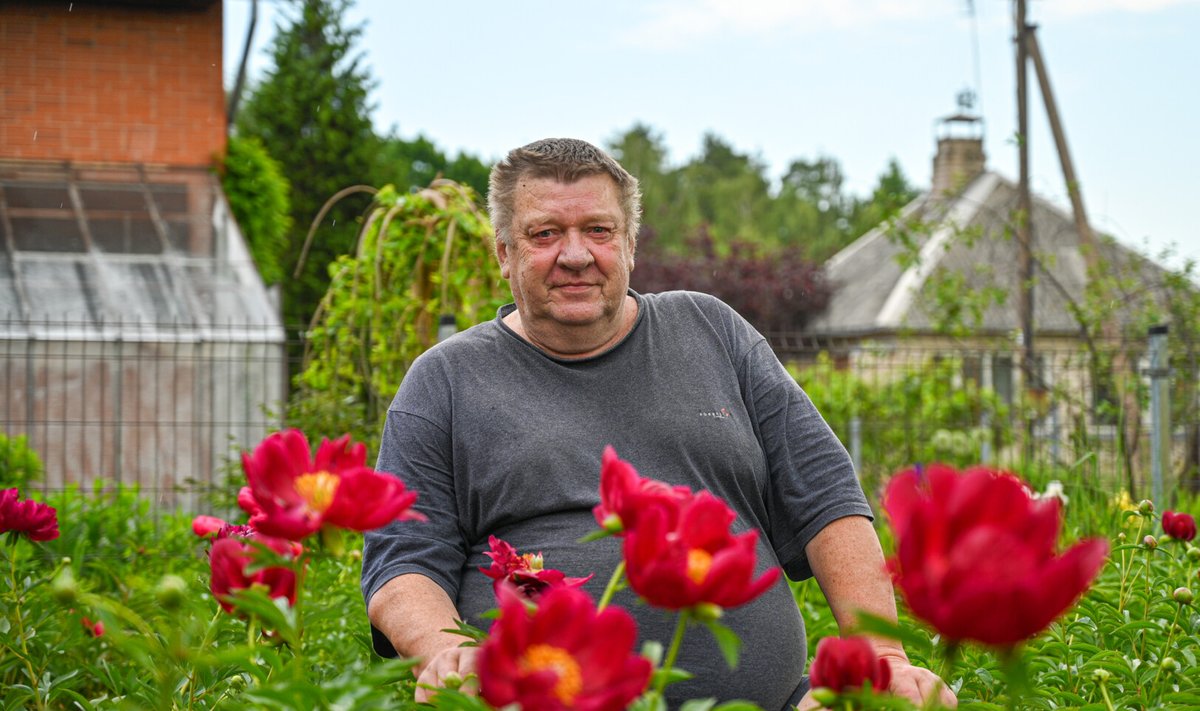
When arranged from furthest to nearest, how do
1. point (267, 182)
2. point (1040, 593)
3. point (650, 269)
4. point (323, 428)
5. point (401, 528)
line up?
point (650, 269) → point (267, 182) → point (323, 428) → point (401, 528) → point (1040, 593)

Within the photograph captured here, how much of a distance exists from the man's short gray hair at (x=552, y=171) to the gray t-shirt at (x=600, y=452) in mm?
211

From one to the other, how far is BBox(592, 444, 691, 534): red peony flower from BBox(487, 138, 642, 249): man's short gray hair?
121 centimetres

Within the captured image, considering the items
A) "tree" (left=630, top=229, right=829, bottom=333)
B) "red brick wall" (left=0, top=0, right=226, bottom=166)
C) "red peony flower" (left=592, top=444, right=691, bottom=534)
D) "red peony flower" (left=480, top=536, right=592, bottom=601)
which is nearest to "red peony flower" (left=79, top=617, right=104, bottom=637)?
"red peony flower" (left=480, top=536, right=592, bottom=601)

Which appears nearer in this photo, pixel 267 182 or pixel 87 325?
pixel 87 325

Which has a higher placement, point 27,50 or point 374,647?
point 27,50

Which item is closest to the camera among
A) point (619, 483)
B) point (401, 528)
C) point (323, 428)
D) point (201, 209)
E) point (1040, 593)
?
point (1040, 593)

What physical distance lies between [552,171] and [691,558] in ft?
4.35

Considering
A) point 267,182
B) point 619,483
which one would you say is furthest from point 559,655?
point 267,182

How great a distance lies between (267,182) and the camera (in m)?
9.84

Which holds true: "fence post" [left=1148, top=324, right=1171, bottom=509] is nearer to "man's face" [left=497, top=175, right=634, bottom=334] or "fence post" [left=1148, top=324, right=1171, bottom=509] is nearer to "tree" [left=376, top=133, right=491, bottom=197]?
"man's face" [left=497, top=175, right=634, bottom=334]

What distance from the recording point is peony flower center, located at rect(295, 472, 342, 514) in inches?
34.6

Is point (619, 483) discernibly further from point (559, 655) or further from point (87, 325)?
point (87, 325)

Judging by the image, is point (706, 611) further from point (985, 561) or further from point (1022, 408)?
point (1022, 408)

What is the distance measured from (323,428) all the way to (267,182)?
16.0 ft
